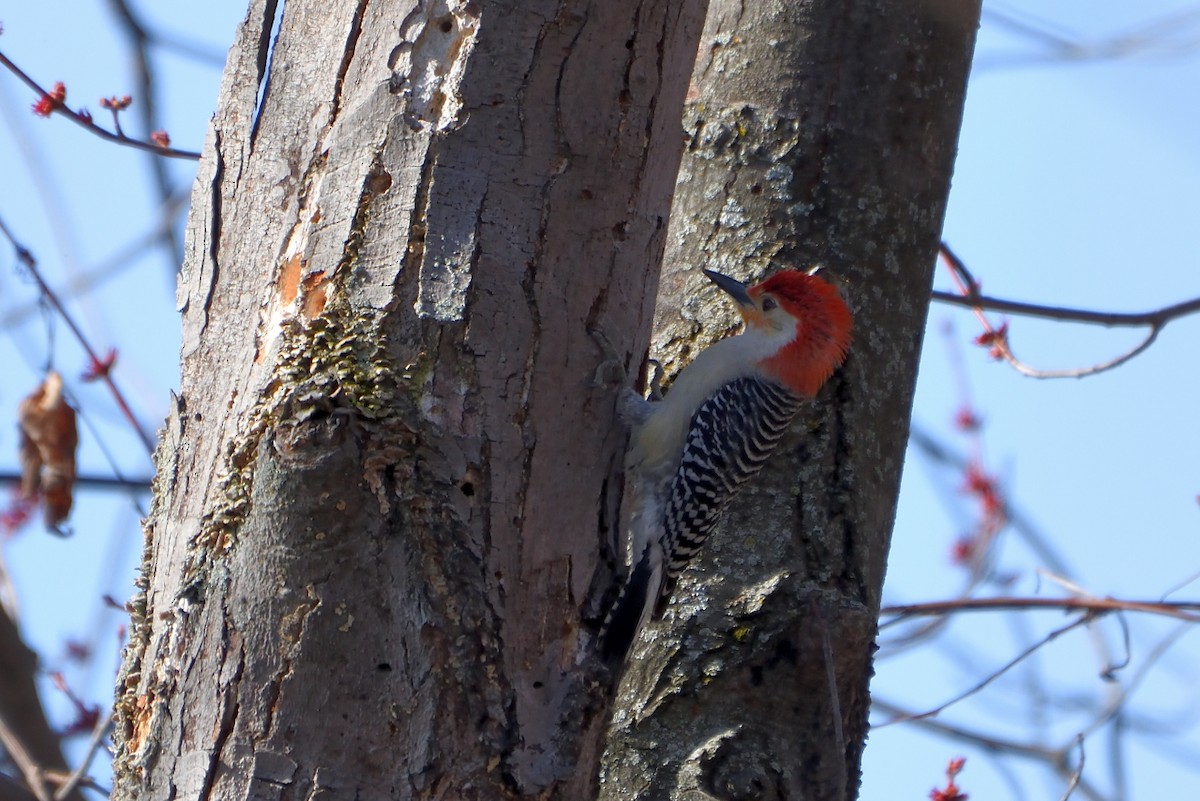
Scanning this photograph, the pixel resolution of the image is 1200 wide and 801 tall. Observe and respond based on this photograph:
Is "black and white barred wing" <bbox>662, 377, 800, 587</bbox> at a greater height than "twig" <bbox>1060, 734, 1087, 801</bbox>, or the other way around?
"black and white barred wing" <bbox>662, 377, 800, 587</bbox>

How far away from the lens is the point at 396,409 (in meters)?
2.26

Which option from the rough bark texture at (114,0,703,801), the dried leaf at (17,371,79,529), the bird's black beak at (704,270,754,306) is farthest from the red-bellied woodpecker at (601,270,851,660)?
the dried leaf at (17,371,79,529)

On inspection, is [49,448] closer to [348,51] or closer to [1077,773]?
[348,51]

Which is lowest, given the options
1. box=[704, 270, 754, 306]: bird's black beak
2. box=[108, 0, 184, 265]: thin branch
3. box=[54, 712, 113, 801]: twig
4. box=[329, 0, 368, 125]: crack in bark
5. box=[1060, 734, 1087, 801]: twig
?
box=[54, 712, 113, 801]: twig

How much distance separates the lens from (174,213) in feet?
14.6

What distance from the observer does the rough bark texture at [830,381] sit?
9.78 feet

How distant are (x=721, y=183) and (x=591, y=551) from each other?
1.44m

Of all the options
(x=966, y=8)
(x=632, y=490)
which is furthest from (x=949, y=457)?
(x=966, y=8)

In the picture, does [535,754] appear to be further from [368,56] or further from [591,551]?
[368,56]

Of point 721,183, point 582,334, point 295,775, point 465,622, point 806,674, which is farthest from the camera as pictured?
point 721,183

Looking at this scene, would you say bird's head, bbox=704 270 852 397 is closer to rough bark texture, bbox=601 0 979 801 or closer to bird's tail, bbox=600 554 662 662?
rough bark texture, bbox=601 0 979 801

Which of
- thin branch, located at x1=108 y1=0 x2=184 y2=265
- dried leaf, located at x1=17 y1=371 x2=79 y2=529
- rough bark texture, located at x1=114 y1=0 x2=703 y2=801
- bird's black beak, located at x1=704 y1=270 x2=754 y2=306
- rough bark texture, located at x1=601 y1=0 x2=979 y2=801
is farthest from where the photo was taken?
thin branch, located at x1=108 y1=0 x2=184 y2=265

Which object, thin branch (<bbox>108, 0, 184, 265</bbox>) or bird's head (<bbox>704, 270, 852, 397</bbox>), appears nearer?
bird's head (<bbox>704, 270, 852, 397</bbox>)

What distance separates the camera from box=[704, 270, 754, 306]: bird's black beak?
3.49m
